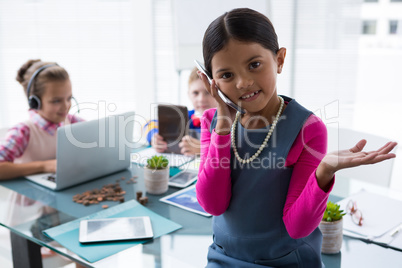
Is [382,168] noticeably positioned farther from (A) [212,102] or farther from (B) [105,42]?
(B) [105,42]

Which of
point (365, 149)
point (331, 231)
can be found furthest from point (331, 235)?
point (365, 149)

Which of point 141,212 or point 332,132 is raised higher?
point 332,132

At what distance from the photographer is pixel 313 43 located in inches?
132

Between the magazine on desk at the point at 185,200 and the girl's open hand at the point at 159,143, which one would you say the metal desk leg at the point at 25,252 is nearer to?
the magazine on desk at the point at 185,200

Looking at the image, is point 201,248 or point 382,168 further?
point 382,168

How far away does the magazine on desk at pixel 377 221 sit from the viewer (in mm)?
1268

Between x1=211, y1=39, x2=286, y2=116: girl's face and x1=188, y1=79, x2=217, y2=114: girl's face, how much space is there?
1.29m

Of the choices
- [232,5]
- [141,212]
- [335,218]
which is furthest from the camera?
[232,5]

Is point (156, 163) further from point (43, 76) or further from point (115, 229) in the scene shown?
point (43, 76)

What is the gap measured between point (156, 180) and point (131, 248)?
386 mm

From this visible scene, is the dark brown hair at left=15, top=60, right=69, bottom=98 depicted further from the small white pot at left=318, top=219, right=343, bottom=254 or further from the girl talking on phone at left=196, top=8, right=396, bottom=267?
the small white pot at left=318, top=219, right=343, bottom=254

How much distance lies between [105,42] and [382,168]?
104 inches

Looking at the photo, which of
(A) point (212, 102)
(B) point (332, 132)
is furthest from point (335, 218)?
(A) point (212, 102)

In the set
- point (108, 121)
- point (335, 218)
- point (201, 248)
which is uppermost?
point (108, 121)
